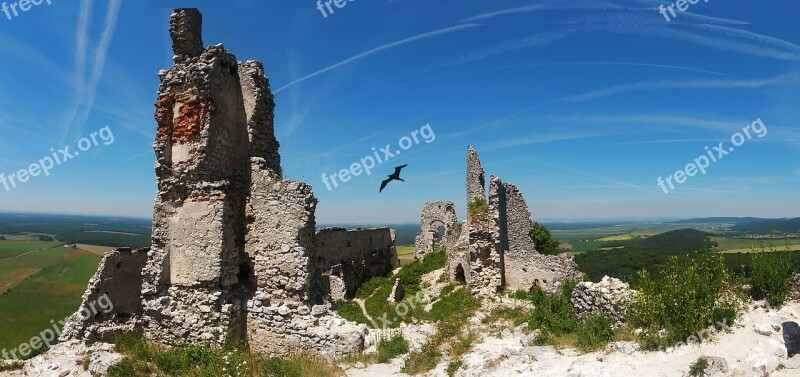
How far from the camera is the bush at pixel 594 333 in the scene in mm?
7589

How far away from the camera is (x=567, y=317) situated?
968cm

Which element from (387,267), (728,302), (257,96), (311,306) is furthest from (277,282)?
(387,267)

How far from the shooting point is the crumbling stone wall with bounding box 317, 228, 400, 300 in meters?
25.2

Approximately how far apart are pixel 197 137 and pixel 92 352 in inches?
202

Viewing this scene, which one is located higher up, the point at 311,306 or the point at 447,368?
the point at 311,306

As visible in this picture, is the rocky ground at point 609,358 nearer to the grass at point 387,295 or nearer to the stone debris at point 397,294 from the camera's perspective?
the grass at point 387,295

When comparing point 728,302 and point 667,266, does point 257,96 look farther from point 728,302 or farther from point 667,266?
point 728,302

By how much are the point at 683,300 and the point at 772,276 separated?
1.69 metres

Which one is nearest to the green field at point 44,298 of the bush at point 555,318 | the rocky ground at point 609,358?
the rocky ground at point 609,358

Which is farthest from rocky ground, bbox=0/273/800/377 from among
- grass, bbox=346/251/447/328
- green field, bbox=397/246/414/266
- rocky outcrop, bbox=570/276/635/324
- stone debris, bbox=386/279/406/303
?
green field, bbox=397/246/414/266

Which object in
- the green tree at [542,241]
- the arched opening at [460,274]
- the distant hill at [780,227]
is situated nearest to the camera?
the distant hill at [780,227]

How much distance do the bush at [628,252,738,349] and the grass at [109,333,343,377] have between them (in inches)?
236

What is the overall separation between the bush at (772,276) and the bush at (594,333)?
102 inches

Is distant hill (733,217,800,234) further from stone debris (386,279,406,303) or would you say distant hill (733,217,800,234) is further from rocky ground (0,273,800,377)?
stone debris (386,279,406,303)
